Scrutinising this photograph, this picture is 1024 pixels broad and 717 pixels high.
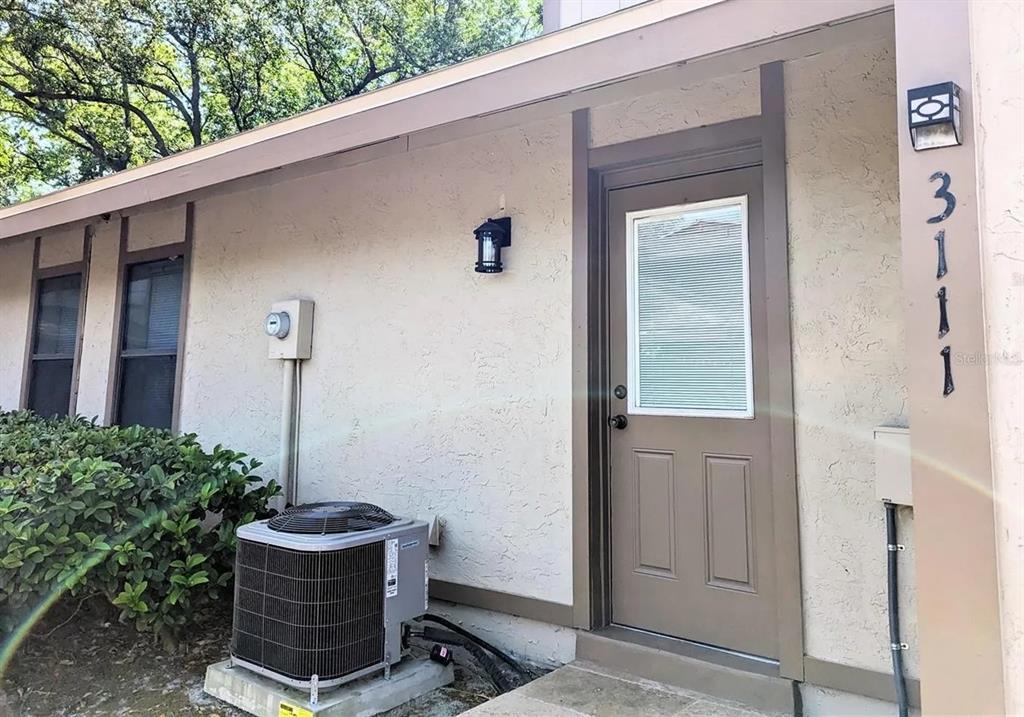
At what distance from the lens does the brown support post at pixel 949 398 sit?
1415mm

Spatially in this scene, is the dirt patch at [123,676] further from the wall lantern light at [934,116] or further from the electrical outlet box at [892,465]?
the wall lantern light at [934,116]

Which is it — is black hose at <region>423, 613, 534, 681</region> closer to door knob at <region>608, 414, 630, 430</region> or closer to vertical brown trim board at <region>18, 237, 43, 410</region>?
door knob at <region>608, 414, 630, 430</region>

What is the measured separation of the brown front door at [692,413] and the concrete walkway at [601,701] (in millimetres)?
273

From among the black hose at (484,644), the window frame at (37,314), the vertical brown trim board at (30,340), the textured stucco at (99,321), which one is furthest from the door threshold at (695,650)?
the vertical brown trim board at (30,340)

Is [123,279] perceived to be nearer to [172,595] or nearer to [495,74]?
[172,595]

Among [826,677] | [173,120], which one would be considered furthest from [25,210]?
[173,120]

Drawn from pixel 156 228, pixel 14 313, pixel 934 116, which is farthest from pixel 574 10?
pixel 14 313

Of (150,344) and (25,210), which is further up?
(25,210)

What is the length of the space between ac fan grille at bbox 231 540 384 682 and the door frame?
88cm

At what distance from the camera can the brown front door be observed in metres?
2.55

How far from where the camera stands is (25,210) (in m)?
4.39

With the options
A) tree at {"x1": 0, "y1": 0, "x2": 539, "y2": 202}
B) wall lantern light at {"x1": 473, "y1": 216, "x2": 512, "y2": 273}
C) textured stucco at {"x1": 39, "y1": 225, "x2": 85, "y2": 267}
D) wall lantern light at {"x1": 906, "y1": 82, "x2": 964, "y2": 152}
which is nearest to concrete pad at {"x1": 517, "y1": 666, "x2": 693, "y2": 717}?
wall lantern light at {"x1": 473, "y1": 216, "x2": 512, "y2": 273}

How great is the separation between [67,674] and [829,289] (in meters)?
3.63

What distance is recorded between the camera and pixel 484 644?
2.96m
